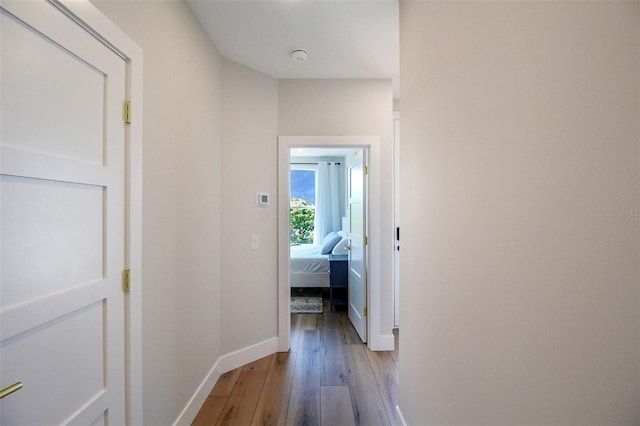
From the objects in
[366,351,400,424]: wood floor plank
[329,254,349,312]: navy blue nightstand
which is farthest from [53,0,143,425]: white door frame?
[329,254,349,312]: navy blue nightstand

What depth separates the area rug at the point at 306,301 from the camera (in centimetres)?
344

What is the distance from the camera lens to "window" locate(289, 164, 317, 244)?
598 centimetres

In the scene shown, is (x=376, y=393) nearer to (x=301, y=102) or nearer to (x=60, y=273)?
(x=60, y=273)

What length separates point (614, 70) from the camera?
18.3 inches

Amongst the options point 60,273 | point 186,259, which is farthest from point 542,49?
point 186,259

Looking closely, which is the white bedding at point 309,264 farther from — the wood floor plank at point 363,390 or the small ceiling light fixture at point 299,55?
the small ceiling light fixture at point 299,55

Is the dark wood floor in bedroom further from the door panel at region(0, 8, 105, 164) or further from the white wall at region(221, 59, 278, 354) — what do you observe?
the door panel at region(0, 8, 105, 164)

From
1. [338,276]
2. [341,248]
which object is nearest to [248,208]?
[338,276]

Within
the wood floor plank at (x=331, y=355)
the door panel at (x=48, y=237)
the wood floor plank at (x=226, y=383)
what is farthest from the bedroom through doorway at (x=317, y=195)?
the door panel at (x=48, y=237)

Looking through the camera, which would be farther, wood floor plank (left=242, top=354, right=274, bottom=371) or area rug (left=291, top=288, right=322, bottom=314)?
area rug (left=291, top=288, right=322, bottom=314)

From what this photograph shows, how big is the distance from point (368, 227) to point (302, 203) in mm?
3606

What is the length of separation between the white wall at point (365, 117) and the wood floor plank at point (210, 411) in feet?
4.70

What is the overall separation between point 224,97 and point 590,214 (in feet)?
7.75

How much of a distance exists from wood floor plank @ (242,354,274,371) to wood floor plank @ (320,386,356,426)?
0.55m
